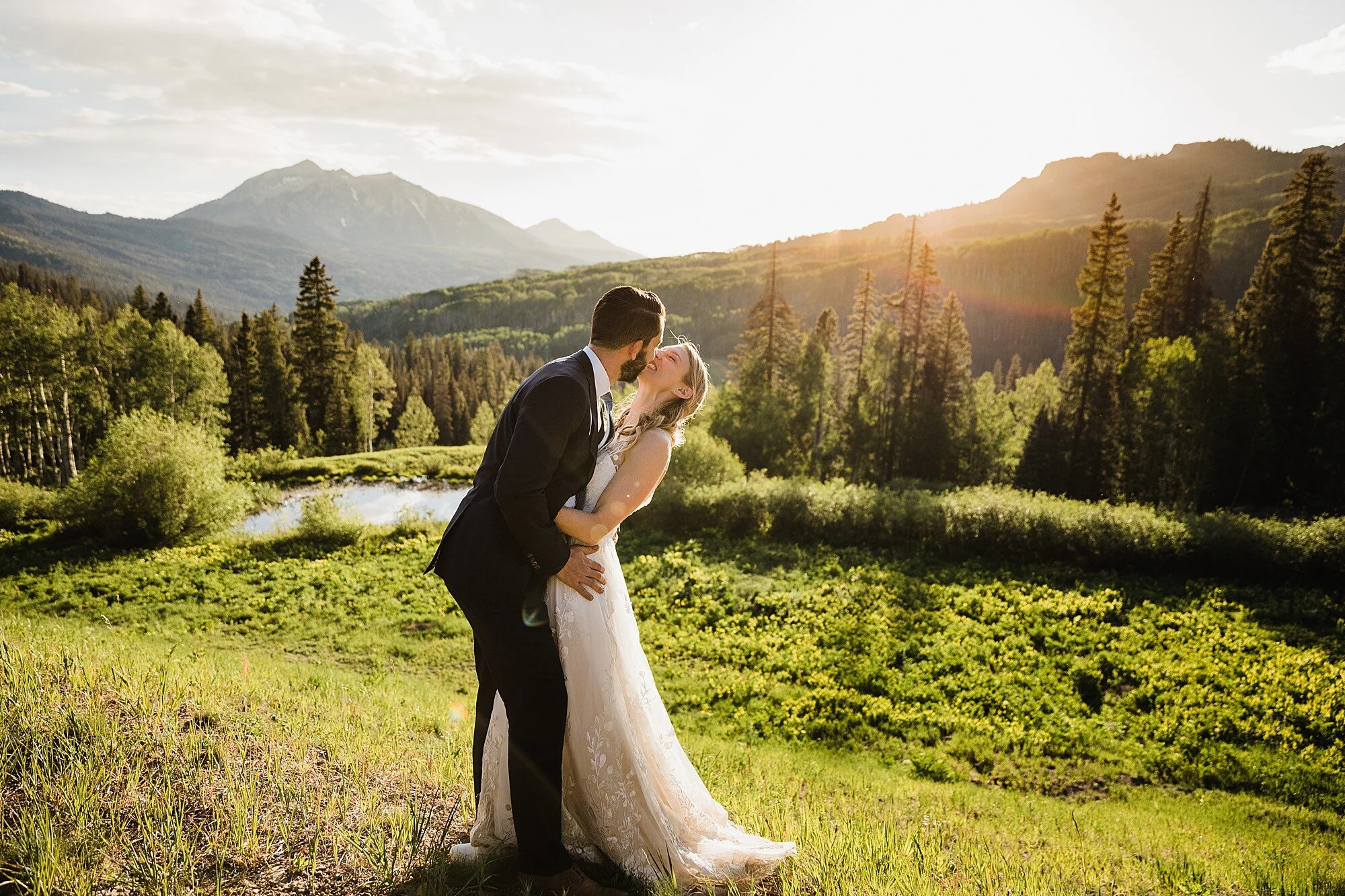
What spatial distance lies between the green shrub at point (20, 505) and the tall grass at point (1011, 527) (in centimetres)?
2474

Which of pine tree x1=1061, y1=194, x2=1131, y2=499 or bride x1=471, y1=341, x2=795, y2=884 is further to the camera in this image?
pine tree x1=1061, y1=194, x2=1131, y2=499

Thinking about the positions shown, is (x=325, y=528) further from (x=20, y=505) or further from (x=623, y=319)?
(x=623, y=319)

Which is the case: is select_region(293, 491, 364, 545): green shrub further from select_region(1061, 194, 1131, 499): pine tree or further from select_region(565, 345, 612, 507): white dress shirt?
select_region(1061, 194, 1131, 499): pine tree

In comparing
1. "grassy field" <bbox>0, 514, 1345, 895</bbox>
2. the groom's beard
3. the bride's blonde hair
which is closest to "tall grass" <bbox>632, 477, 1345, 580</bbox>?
"grassy field" <bbox>0, 514, 1345, 895</bbox>

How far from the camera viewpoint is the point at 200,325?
63.1 m

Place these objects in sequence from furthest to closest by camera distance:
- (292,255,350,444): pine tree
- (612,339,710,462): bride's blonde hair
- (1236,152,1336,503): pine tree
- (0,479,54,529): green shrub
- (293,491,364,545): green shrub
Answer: (292,255,350,444): pine tree, (1236,152,1336,503): pine tree, (0,479,54,529): green shrub, (293,491,364,545): green shrub, (612,339,710,462): bride's blonde hair

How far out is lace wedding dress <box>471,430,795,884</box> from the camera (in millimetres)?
3430

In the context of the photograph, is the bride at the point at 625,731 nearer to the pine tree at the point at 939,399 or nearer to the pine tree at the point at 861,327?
the pine tree at the point at 861,327

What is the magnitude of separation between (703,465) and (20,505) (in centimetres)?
2857

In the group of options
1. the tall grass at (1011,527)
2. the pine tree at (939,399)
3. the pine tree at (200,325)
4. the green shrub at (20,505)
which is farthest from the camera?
the pine tree at (200,325)

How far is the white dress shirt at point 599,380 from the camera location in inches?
128

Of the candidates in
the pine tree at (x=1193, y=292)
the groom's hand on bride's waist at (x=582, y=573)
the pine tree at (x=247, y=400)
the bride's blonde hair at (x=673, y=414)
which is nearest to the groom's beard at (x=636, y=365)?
the bride's blonde hair at (x=673, y=414)

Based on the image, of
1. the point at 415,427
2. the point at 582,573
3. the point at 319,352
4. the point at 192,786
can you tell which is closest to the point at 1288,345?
the point at 582,573

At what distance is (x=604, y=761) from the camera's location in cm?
351
